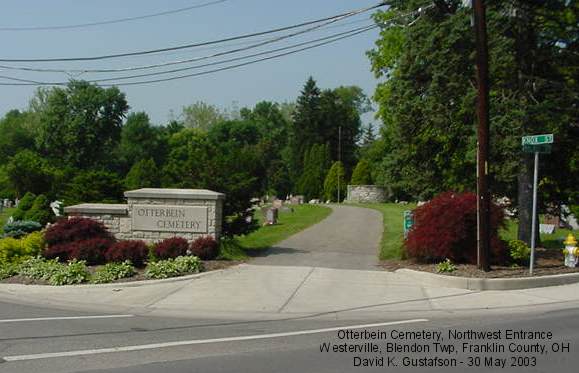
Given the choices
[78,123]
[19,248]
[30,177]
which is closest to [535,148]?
[19,248]

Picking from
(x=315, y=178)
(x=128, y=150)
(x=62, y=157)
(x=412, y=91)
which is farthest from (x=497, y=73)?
(x=128, y=150)

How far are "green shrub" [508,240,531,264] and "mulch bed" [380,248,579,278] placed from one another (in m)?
0.32

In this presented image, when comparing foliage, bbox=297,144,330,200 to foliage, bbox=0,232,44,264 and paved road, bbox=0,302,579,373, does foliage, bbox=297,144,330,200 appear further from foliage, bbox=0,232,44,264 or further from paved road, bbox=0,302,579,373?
paved road, bbox=0,302,579,373

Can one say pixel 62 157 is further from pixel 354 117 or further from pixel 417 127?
pixel 417 127

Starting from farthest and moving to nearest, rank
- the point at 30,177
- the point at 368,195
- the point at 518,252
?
1. the point at 368,195
2. the point at 30,177
3. the point at 518,252

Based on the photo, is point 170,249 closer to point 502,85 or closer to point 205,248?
point 205,248

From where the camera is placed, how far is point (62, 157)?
3120 inches

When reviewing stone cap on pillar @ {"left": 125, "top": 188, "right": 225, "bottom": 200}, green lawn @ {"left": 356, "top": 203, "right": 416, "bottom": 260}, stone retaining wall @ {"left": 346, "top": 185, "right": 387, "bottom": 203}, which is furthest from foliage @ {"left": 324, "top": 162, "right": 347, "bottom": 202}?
stone cap on pillar @ {"left": 125, "top": 188, "right": 225, "bottom": 200}

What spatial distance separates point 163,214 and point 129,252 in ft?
6.27

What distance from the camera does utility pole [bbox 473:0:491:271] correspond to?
14186 millimetres

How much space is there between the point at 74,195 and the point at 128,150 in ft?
223

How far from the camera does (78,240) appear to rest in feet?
52.5

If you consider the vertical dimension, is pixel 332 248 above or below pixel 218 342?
above

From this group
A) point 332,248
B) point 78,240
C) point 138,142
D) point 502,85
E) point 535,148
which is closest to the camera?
point 535,148
